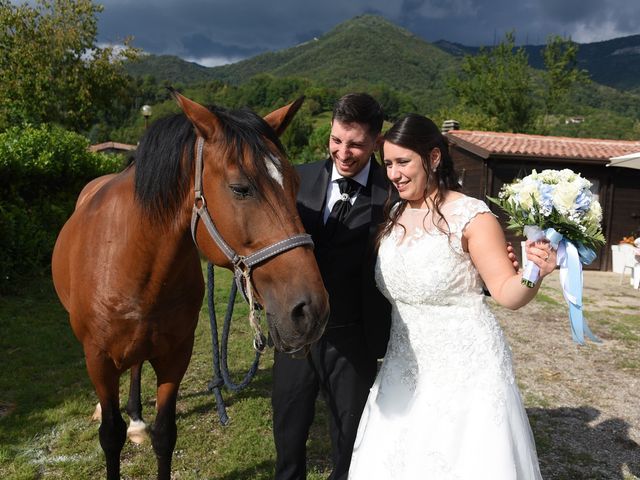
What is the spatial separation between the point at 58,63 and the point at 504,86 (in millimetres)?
25072

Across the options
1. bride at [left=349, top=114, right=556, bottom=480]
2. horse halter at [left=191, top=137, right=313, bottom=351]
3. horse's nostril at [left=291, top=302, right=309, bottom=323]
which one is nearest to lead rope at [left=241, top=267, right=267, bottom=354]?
horse halter at [left=191, top=137, right=313, bottom=351]

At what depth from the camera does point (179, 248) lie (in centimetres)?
200

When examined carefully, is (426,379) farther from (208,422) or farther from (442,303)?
(208,422)

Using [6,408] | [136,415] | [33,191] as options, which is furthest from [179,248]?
[33,191]

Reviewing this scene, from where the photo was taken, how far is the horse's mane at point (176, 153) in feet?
5.46

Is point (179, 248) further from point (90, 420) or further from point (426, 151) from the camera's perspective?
point (90, 420)

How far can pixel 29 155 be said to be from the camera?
7.23 metres

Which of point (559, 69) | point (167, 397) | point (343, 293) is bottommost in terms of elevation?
point (167, 397)

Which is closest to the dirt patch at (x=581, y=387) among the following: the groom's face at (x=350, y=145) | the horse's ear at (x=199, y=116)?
the groom's face at (x=350, y=145)

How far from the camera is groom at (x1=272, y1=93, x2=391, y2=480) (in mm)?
2109

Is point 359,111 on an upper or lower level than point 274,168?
upper

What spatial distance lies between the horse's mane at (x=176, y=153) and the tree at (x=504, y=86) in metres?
30.1

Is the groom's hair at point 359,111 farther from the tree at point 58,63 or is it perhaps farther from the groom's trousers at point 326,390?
the tree at point 58,63

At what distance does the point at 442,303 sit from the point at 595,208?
2.19 ft
